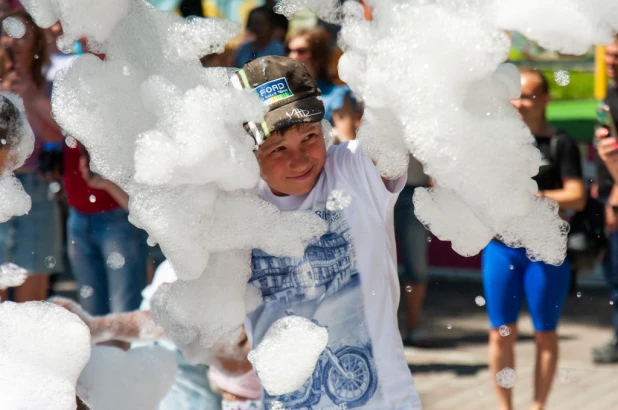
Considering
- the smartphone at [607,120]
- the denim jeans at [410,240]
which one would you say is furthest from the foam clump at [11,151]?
the denim jeans at [410,240]

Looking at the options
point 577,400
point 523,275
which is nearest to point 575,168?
Answer: point 523,275

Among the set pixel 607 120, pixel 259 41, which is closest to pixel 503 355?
pixel 607 120

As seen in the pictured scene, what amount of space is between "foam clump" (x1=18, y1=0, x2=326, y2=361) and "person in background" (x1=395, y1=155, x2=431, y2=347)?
2.45 meters

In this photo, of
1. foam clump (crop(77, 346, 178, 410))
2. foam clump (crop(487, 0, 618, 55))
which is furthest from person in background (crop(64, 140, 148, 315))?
foam clump (crop(487, 0, 618, 55))

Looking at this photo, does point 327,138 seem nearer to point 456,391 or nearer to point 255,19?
point 456,391

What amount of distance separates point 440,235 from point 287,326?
1.19ft

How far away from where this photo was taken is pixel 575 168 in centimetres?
332

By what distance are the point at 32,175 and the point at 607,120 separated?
2160mm

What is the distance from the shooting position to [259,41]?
4.67 metres

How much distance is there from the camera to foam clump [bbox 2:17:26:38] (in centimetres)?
362

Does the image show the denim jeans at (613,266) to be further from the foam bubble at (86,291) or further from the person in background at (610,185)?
the foam bubble at (86,291)

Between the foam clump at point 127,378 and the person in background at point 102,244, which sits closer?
the foam clump at point 127,378

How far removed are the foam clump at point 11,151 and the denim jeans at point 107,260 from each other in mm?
1263

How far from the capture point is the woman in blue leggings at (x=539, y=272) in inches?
131
